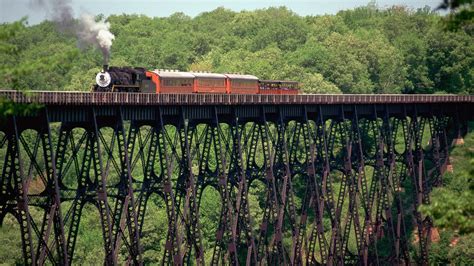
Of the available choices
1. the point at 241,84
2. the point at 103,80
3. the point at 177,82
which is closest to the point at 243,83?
the point at 241,84

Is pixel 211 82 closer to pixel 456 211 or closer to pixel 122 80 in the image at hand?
pixel 122 80

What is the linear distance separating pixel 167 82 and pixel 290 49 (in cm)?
8293

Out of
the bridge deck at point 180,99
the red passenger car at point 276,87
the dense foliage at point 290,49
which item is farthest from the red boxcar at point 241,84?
the dense foliage at point 290,49

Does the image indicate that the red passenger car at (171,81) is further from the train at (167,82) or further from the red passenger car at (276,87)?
the red passenger car at (276,87)

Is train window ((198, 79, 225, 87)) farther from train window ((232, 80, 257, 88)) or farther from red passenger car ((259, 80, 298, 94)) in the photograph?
red passenger car ((259, 80, 298, 94))

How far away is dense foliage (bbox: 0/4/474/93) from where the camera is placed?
9681 cm

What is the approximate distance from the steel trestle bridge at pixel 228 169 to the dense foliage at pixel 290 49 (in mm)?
12339

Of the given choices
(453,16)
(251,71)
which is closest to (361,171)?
(453,16)

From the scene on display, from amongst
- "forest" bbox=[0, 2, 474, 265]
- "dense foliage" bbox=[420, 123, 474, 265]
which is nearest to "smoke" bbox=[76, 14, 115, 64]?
"forest" bbox=[0, 2, 474, 265]

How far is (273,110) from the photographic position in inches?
2170

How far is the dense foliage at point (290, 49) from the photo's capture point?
96.8 metres

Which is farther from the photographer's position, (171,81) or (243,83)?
(243,83)

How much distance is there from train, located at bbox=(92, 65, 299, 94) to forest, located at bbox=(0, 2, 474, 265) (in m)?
5.67

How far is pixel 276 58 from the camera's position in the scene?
116812 mm
